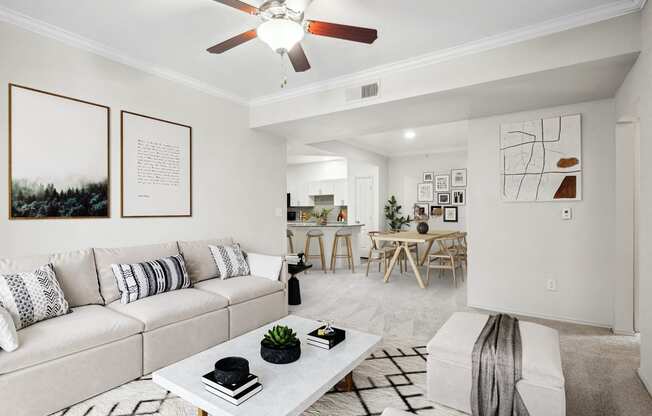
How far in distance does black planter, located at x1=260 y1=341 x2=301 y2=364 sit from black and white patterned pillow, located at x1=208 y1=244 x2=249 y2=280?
1.71 metres

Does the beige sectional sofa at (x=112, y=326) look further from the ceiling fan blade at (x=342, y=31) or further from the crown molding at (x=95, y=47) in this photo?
the ceiling fan blade at (x=342, y=31)

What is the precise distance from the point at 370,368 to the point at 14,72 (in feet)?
11.2

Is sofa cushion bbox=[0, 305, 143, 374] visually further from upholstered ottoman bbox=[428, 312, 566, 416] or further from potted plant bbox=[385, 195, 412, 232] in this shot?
potted plant bbox=[385, 195, 412, 232]

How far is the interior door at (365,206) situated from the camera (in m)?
8.32

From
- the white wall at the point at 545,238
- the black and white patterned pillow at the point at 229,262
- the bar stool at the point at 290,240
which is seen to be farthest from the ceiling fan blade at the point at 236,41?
the bar stool at the point at 290,240

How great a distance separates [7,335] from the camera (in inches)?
71.4

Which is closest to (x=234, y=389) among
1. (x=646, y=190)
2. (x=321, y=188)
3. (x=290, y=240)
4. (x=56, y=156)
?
(x=56, y=156)

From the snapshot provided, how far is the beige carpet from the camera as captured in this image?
6.99ft

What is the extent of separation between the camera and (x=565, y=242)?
11.6 ft

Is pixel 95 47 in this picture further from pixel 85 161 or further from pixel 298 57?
pixel 298 57

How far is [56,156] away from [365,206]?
648 centimetres

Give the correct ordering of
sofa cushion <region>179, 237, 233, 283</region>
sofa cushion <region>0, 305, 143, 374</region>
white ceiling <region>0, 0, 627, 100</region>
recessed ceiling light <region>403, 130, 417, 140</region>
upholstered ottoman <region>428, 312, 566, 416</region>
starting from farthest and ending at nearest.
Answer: recessed ceiling light <region>403, 130, 417, 140</region>, sofa cushion <region>179, 237, 233, 283</region>, white ceiling <region>0, 0, 627, 100</region>, sofa cushion <region>0, 305, 143, 374</region>, upholstered ottoman <region>428, 312, 566, 416</region>

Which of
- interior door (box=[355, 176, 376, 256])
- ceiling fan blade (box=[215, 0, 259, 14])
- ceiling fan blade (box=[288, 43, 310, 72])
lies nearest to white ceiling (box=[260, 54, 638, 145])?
ceiling fan blade (box=[288, 43, 310, 72])

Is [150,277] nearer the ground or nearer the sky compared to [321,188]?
nearer the ground
